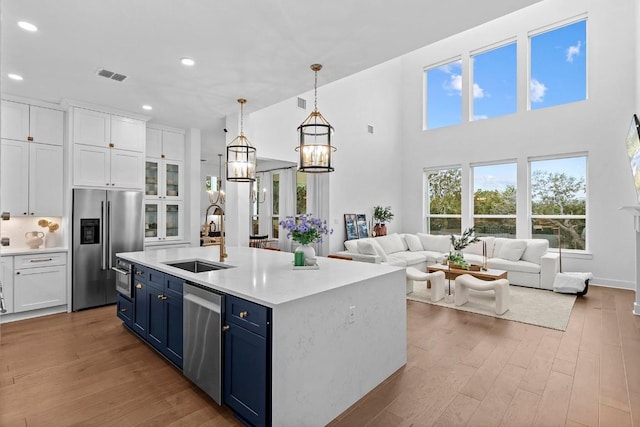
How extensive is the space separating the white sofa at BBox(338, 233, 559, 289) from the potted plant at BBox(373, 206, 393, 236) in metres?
0.49

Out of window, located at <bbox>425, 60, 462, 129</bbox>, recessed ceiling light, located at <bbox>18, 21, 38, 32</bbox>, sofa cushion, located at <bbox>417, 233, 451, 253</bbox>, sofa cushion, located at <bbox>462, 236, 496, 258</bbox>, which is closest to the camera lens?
recessed ceiling light, located at <bbox>18, 21, 38, 32</bbox>

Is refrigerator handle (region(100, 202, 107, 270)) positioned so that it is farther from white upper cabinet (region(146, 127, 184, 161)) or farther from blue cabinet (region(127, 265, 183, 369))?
blue cabinet (region(127, 265, 183, 369))

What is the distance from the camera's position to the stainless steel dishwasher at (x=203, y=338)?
87.9 inches

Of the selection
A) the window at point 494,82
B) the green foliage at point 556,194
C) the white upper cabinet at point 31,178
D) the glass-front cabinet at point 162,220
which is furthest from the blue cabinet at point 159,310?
the window at point 494,82

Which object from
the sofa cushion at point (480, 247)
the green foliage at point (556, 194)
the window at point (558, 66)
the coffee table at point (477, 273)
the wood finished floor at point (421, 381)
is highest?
the window at point (558, 66)

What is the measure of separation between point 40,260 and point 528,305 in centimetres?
671

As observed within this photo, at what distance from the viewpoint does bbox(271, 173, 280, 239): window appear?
845 cm

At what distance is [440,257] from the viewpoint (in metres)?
7.01

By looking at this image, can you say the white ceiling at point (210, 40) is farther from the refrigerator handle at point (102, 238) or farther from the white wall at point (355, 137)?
the white wall at point (355, 137)

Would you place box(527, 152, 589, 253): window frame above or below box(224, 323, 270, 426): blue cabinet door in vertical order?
above

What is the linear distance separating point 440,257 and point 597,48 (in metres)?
4.88

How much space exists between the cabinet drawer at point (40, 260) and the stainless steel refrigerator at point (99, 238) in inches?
6.4

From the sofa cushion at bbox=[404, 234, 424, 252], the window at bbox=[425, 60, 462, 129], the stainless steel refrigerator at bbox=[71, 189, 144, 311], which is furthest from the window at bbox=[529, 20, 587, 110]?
the stainless steel refrigerator at bbox=[71, 189, 144, 311]

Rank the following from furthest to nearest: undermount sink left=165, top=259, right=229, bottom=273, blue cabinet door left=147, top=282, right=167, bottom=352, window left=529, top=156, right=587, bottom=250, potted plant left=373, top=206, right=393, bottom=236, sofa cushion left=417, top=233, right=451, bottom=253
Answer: potted plant left=373, top=206, right=393, bottom=236 < sofa cushion left=417, top=233, right=451, bottom=253 < window left=529, top=156, right=587, bottom=250 < undermount sink left=165, top=259, right=229, bottom=273 < blue cabinet door left=147, top=282, right=167, bottom=352
